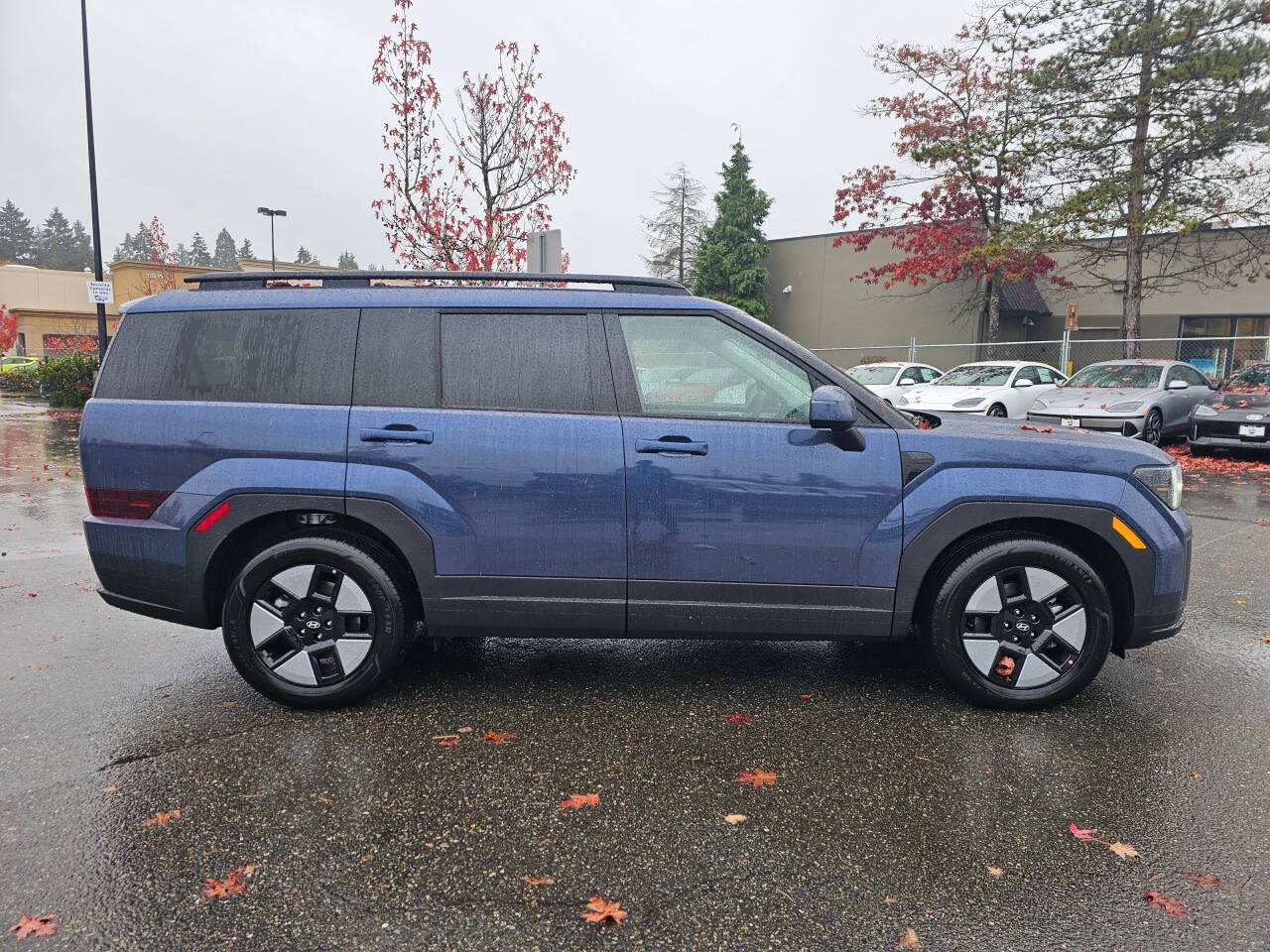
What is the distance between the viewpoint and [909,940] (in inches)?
88.2

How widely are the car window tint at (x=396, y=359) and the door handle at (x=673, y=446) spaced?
95cm

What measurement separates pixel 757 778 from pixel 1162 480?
226cm

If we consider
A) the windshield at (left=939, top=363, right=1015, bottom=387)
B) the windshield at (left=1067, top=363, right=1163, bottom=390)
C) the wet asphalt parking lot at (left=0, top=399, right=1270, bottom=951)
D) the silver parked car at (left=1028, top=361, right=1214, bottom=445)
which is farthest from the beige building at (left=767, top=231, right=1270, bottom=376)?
the wet asphalt parking lot at (left=0, top=399, right=1270, bottom=951)

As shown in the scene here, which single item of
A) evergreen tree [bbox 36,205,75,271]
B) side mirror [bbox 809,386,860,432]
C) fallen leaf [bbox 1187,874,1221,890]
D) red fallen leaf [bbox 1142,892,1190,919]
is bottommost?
red fallen leaf [bbox 1142,892,1190,919]

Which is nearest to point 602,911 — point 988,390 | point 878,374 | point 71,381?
point 988,390

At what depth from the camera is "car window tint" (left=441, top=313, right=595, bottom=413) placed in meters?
3.63

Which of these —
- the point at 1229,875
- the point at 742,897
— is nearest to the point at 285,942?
the point at 742,897

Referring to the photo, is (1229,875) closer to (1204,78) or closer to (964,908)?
(964,908)

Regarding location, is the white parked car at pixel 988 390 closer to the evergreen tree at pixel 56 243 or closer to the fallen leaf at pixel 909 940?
the fallen leaf at pixel 909 940

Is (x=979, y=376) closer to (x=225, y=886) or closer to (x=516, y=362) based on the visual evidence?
(x=516, y=362)

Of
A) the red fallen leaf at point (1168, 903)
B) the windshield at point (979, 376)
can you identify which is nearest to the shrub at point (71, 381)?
the windshield at point (979, 376)

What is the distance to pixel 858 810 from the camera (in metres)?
2.90

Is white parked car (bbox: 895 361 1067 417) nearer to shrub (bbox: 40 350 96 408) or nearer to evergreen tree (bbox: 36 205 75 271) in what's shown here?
shrub (bbox: 40 350 96 408)

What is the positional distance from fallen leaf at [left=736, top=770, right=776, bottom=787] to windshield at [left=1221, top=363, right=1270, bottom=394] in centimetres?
1431
